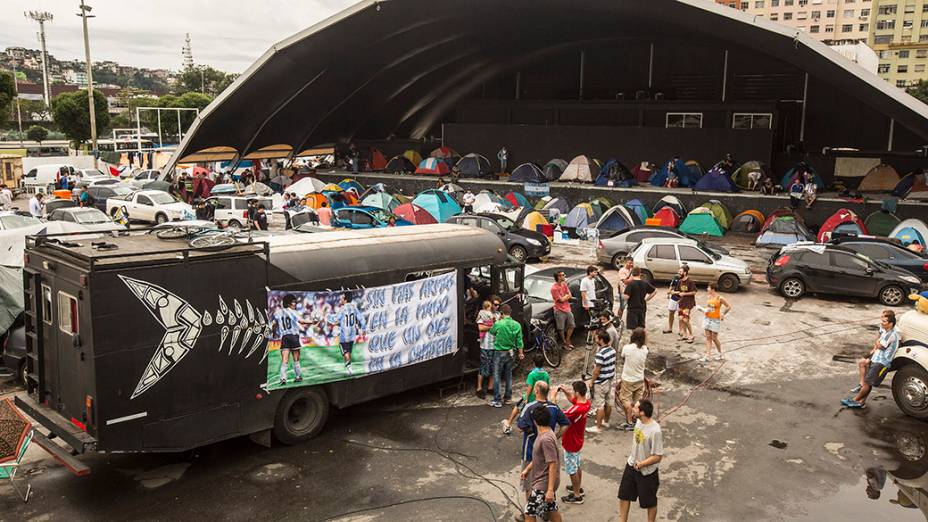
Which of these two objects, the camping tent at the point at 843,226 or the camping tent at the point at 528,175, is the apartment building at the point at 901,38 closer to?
the camping tent at the point at 528,175

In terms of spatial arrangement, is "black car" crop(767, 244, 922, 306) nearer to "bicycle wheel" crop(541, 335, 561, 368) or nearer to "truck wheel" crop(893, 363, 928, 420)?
"truck wheel" crop(893, 363, 928, 420)

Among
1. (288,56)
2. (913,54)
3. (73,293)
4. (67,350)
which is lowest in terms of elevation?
(67,350)

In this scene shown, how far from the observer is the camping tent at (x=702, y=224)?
3106 centimetres

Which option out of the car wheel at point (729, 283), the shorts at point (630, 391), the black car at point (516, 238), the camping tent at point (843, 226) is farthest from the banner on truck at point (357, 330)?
the camping tent at point (843, 226)

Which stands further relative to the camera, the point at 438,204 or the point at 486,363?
the point at 438,204

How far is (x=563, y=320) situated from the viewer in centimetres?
1531

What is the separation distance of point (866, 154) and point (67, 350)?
37.6m

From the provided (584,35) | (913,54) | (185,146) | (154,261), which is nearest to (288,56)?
(185,146)

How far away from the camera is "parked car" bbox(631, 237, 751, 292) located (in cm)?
2117

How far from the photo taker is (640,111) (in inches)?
1672

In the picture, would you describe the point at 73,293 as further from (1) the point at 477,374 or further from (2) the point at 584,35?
(2) the point at 584,35

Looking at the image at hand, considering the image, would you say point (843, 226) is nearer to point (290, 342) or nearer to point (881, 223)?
point (881, 223)

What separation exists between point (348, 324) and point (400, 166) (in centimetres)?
3636

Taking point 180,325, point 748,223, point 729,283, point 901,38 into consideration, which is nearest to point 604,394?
point 180,325
